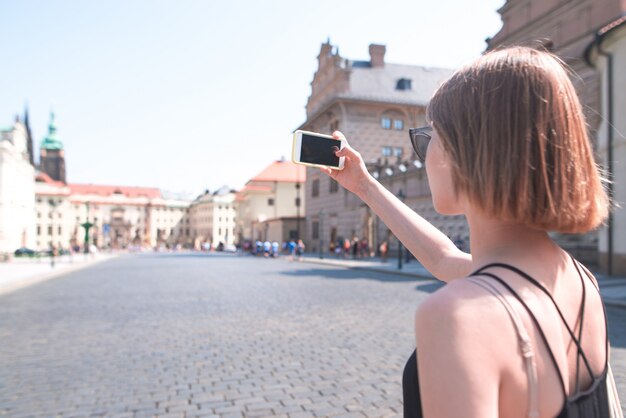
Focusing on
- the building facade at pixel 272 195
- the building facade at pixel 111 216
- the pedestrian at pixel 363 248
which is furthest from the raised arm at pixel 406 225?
the building facade at pixel 111 216

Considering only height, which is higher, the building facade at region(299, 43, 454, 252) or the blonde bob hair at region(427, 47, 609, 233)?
the building facade at region(299, 43, 454, 252)

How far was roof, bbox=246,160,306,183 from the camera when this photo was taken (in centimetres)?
7350

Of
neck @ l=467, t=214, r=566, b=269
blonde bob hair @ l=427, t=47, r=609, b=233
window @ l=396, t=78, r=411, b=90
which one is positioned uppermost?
window @ l=396, t=78, r=411, b=90

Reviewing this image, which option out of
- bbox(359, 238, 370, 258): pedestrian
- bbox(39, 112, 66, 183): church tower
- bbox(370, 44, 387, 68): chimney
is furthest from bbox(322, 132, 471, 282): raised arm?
bbox(39, 112, 66, 183): church tower

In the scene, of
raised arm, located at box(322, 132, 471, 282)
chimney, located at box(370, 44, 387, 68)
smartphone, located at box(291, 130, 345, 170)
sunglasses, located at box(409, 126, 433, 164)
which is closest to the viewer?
sunglasses, located at box(409, 126, 433, 164)

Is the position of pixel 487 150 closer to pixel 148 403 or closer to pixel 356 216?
pixel 148 403

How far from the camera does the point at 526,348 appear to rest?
3.06 feet

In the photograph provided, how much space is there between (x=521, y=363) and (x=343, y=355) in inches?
226

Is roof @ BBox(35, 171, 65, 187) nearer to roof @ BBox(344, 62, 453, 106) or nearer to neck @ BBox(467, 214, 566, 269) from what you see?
roof @ BBox(344, 62, 453, 106)

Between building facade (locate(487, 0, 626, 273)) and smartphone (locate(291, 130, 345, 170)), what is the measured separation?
16.7 metres

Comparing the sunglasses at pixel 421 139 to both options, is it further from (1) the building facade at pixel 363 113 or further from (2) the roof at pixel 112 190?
(2) the roof at pixel 112 190

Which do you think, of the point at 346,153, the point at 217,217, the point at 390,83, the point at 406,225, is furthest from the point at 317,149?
the point at 217,217

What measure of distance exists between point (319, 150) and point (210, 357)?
521cm

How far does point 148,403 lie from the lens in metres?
4.69
